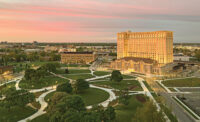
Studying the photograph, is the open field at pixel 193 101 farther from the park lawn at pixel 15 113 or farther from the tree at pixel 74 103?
the park lawn at pixel 15 113

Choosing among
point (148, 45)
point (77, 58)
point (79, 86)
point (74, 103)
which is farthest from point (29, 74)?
point (148, 45)

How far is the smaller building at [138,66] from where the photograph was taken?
117331 millimetres

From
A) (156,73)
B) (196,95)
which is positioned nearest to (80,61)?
(156,73)

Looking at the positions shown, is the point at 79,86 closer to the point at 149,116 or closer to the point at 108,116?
the point at 108,116

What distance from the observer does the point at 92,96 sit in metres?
62.3

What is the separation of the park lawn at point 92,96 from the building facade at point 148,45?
80120 millimetres

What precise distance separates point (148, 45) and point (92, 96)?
91797 millimetres

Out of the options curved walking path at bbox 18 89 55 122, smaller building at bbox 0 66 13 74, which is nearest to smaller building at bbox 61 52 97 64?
smaller building at bbox 0 66 13 74

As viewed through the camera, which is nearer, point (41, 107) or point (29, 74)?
point (41, 107)

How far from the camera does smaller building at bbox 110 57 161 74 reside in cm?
11733

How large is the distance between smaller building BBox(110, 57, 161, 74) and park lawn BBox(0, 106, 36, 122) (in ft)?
295

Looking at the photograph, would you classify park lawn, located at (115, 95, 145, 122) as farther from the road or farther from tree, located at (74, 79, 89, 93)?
tree, located at (74, 79, 89, 93)

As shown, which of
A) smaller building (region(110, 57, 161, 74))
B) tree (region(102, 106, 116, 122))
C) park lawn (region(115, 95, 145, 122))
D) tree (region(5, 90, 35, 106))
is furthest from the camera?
smaller building (region(110, 57, 161, 74))

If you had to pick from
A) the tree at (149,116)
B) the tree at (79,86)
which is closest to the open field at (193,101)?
the tree at (149,116)
